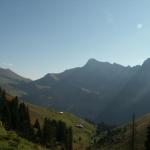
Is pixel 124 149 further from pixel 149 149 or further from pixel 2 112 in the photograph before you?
pixel 149 149

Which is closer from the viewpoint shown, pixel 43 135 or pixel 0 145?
pixel 0 145

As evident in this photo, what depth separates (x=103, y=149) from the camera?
6412 inches

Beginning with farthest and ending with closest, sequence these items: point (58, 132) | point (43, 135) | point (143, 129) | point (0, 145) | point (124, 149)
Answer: point (58, 132) < point (143, 129) < point (43, 135) < point (124, 149) < point (0, 145)

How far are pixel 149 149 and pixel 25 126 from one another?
80.2 m

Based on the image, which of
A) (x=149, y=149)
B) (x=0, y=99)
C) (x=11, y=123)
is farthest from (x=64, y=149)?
(x=149, y=149)

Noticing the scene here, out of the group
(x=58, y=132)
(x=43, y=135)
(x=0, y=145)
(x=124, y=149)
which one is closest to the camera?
(x=0, y=145)

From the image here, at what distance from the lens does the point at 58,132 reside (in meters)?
174

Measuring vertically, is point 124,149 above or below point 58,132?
below

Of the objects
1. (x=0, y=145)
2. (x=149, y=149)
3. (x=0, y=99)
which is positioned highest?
(x=0, y=99)

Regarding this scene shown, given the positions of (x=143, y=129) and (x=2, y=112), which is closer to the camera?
(x=2, y=112)

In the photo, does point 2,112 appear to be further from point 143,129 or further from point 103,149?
point 143,129

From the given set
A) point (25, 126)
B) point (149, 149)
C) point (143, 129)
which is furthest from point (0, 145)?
point (143, 129)

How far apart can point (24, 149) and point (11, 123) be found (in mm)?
102290

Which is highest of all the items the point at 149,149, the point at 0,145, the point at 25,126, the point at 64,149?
the point at 25,126
